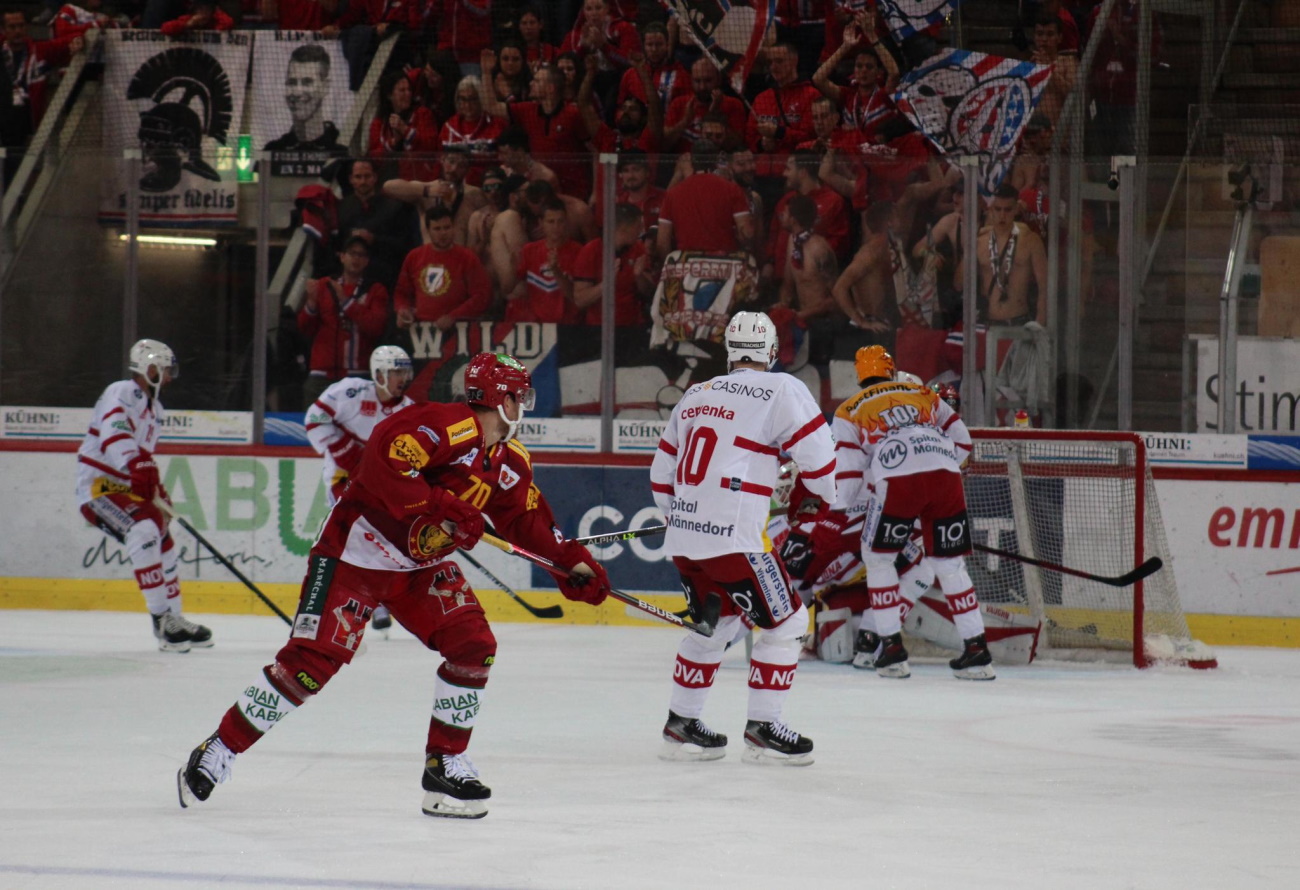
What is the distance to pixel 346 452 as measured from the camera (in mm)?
8297

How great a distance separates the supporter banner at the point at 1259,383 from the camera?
27.3ft

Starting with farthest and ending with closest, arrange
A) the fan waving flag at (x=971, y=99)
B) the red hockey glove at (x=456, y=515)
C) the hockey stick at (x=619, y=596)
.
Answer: the fan waving flag at (x=971, y=99) → the hockey stick at (x=619, y=596) → the red hockey glove at (x=456, y=515)

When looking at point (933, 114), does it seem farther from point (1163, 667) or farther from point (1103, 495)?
point (1163, 667)

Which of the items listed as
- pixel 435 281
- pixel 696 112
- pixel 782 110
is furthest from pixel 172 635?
pixel 782 110

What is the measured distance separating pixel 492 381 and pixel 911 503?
3.23 m

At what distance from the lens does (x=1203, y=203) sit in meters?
8.44

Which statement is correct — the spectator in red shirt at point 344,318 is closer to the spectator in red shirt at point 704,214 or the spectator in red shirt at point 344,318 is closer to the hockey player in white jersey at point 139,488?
the hockey player in white jersey at point 139,488

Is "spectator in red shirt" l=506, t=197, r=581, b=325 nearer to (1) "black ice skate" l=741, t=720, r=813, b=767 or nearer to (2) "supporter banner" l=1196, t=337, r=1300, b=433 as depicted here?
(2) "supporter banner" l=1196, t=337, r=1300, b=433

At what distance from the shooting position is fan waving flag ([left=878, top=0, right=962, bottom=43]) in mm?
10227

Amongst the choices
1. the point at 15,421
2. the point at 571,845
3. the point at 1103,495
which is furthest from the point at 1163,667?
the point at 15,421

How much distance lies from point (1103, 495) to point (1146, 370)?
1010mm

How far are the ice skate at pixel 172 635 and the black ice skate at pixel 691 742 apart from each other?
3383mm

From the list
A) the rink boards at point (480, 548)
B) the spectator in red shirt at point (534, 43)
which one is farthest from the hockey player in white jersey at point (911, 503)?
the spectator in red shirt at point (534, 43)

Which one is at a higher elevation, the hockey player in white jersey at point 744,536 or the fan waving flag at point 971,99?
the fan waving flag at point 971,99
